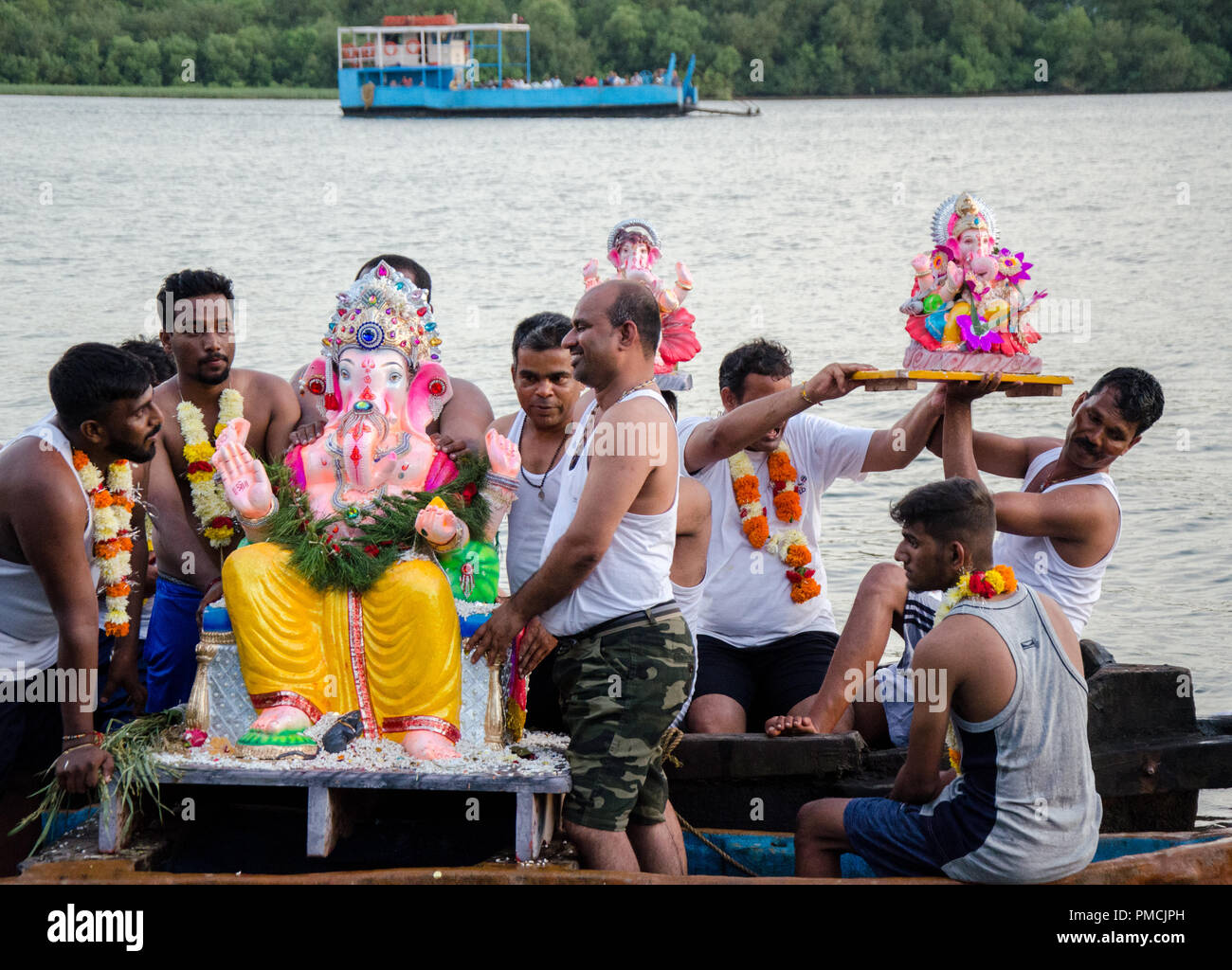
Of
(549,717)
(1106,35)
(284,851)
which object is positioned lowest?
(284,851)

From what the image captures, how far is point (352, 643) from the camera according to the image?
5.13m

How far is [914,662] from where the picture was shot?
4.52m

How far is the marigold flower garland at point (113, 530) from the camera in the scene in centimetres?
528

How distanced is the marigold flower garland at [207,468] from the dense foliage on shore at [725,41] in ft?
158

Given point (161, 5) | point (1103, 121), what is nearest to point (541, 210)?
point (161, 5)

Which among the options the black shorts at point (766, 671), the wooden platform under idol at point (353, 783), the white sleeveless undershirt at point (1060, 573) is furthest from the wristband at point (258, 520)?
the white sleeveless undershirt at point (1060, 573)

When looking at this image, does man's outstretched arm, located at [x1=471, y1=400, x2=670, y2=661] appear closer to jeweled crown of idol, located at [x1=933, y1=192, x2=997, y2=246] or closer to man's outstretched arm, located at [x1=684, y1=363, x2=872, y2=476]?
man's outstretched arm, located at [x1=684, y1=363, x2=872, y2=476]

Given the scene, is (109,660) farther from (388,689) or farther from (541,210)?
(541,210)

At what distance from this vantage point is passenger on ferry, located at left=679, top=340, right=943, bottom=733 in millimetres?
6039

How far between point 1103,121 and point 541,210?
107 ft

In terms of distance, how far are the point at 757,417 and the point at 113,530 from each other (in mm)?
2548

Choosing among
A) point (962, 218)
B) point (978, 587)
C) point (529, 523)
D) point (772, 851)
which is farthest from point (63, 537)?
point (962, 218)

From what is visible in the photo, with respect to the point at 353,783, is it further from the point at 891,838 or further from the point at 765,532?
the point at 765,532

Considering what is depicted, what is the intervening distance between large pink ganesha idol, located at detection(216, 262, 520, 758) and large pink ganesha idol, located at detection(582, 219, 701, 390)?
1578 millimetres
